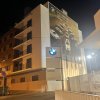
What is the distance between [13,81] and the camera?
3731cm

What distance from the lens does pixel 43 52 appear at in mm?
30297

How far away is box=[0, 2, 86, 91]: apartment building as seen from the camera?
97.5ft

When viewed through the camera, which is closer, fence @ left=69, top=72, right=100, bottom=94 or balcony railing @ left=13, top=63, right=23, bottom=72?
fence @ left=69, top=72, right=100, bottom=94

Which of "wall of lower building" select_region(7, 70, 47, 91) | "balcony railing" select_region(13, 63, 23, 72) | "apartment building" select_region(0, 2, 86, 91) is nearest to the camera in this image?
"wall of lower building" select_region(7, 70, 47, 91)

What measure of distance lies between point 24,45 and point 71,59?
11.1 meters

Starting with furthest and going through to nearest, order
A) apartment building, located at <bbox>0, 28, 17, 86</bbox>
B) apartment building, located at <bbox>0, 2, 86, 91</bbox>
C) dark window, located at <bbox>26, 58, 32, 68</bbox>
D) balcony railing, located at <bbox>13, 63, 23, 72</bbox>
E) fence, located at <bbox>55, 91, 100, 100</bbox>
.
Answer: apartment building, located at <bbox>0, 28, 17, 86</bbox> < balcony railing, located at <bbox>13, 63, 23, 72</bbox> < dark window, located at <bbox>26, 58, 32, 68</bbox> < apartment building, located at <bbox>0, 2, 86, 91</bbox> < fence, located at <bbox>55, 91, 100, 100</bbox>

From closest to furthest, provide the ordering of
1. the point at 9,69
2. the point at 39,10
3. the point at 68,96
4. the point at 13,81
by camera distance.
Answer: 1. the point at 68,96
2. the point at 39,10
3. the point at 13,81
4. the point at 9,69

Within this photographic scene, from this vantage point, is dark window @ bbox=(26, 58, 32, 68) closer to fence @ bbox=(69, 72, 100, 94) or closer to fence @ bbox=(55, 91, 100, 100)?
fence @ bbox=(69, 72, 100, 94)

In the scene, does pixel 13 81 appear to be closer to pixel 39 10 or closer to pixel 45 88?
pixel 45 88

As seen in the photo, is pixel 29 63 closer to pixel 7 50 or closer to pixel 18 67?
pixel 18 67

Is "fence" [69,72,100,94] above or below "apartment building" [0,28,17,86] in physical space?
below

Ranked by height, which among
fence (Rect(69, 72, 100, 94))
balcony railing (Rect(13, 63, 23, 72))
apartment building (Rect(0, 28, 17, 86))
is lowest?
fence (Rect(69, 72, 100, 94))

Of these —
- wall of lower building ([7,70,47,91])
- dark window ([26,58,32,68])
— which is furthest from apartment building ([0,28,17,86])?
dark window ([26,58,32,68])

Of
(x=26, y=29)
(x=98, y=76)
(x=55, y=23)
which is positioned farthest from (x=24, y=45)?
(x=98, y=76)
